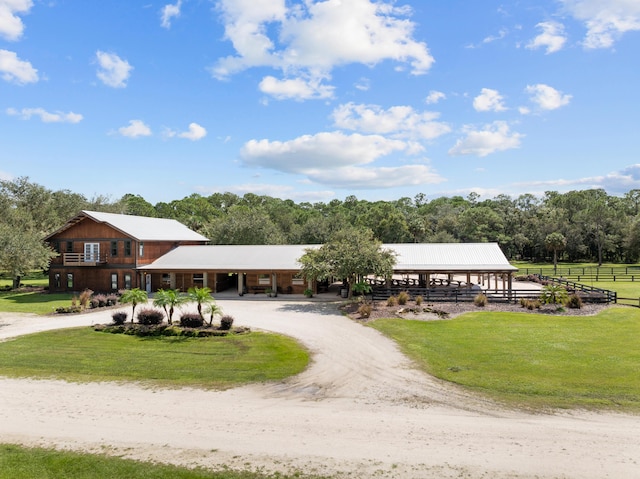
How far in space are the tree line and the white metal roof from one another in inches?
221

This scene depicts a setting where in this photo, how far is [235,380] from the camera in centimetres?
1457

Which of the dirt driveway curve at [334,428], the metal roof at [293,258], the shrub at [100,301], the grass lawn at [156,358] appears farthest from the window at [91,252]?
the dirt driveway curve at [334,428]

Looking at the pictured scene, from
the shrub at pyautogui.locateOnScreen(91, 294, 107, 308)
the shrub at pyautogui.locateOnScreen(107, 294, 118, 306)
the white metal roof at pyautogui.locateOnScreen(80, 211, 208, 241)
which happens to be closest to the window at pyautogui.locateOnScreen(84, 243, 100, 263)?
the white metal roof at pyautogui.locateOnScreen(80, 211, 208, 241)

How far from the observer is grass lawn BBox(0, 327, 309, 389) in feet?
49.4

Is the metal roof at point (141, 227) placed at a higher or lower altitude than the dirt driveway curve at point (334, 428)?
higher

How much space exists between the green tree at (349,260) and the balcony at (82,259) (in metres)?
18.8

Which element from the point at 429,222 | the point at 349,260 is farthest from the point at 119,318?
the point at 429,222

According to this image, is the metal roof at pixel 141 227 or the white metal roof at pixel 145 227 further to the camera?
the white metal roof at pixel 145 227

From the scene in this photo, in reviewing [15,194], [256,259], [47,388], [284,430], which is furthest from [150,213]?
[284,430]

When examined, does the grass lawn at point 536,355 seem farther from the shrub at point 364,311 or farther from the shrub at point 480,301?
the shrub at point 480,301

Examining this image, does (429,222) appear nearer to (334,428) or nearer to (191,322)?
(191,322)

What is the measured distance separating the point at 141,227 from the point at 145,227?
665 mm

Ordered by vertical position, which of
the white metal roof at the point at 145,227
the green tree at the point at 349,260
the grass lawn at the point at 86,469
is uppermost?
the white metal roof at the point at 145,227

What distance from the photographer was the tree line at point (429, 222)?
53.8 meters
